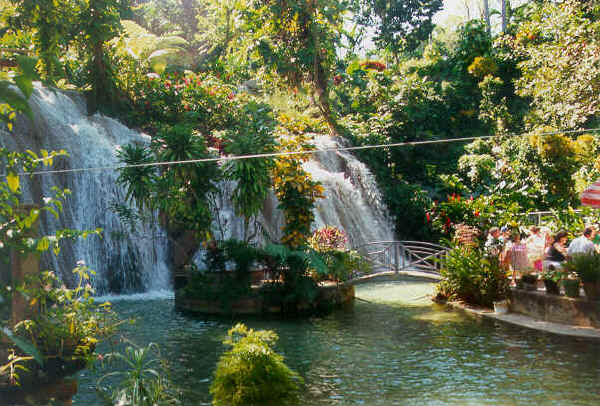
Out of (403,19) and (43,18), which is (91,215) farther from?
(403,19)

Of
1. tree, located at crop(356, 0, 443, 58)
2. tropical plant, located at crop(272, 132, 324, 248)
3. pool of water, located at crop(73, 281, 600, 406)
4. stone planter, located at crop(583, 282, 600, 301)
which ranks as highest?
tree, located at crop(356, 0, 443, 58)

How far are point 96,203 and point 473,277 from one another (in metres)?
9.75

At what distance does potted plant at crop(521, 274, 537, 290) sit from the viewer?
461 inches

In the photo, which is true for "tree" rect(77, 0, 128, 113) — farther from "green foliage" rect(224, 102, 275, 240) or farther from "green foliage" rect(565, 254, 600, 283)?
"green foliage" rect(565, 254, 600, 283)

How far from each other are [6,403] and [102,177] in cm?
1127

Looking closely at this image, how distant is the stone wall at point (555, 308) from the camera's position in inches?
405

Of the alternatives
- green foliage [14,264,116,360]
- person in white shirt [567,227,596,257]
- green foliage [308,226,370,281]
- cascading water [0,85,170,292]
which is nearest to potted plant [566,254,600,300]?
person in white shirt [567,227,596,257]

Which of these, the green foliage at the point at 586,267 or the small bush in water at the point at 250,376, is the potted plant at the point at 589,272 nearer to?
the green foliage at the point at 586,267

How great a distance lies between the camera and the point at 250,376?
264 inches

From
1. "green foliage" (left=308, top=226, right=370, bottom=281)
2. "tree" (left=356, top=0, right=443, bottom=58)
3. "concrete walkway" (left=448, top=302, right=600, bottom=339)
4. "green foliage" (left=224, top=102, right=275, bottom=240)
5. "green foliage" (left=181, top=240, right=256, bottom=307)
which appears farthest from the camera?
"tree" (left=356, top=0, right=443, bottom=58)

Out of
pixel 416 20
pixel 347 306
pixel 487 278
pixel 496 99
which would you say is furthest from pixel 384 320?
pixel 416 20

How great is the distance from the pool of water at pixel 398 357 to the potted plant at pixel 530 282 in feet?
3.50

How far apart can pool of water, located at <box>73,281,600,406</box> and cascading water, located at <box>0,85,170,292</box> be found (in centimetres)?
180

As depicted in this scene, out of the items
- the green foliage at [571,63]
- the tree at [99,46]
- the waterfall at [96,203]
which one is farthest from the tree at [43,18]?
the green foliage at [571,63]
